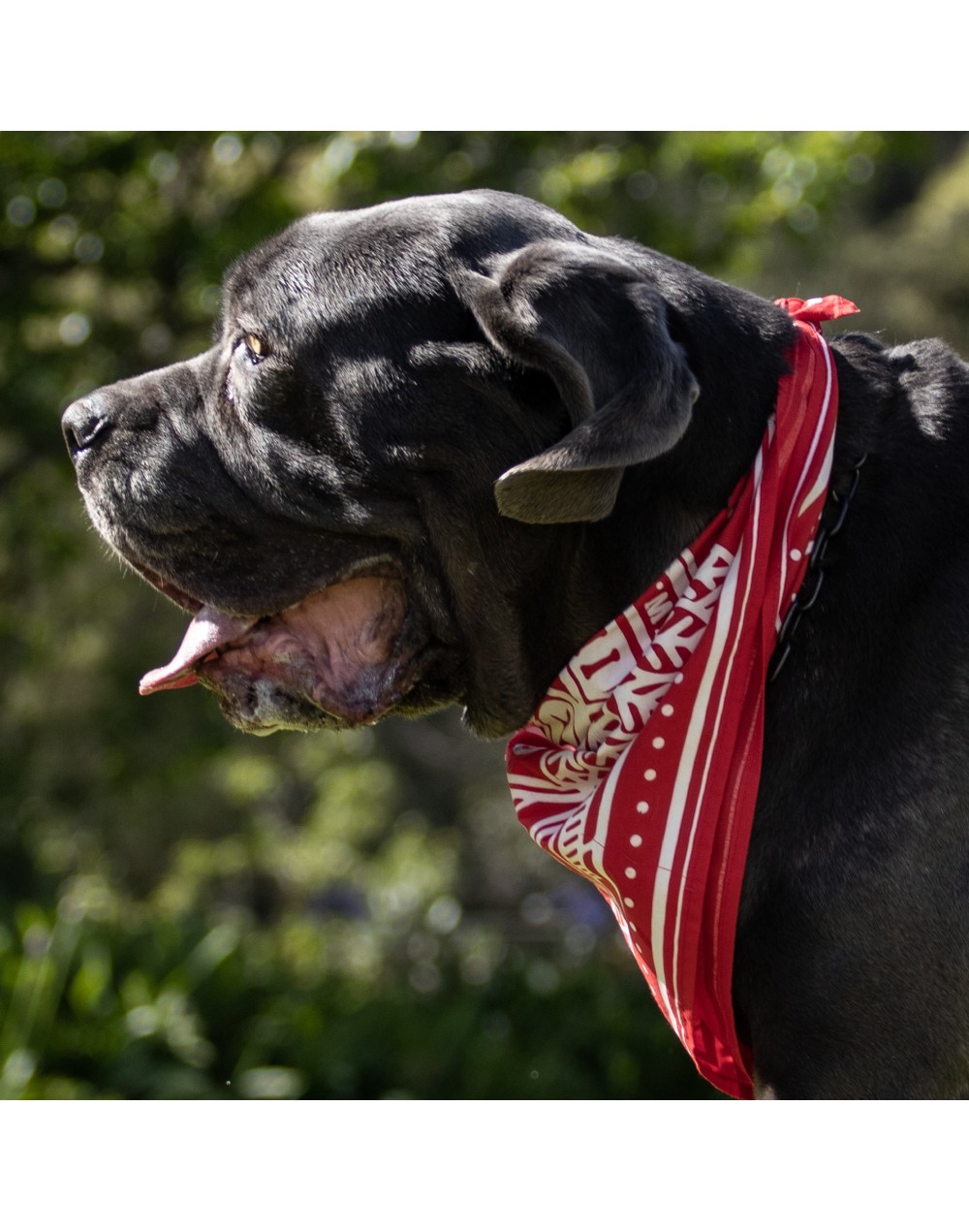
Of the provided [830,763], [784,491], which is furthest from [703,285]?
[830,763]

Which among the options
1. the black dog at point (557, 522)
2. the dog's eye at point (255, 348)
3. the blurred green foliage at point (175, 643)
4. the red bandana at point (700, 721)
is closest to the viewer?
the black dog at point (557, 522)

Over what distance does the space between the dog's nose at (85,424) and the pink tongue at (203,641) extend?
50 centimetres

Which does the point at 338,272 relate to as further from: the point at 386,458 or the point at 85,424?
the point at 85,424

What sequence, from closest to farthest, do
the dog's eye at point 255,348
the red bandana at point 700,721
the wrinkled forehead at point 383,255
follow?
the red bandana at point 700,721 → the wrinkled forehead at point 383,255 → the dog's eye at point 255,348

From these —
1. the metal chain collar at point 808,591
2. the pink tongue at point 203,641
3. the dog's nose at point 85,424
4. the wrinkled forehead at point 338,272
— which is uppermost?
the wrinkled forehead at point 338,272

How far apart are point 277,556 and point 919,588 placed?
1355 millimetres

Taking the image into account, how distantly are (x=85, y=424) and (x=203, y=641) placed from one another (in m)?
0.61

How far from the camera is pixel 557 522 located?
9.28ft

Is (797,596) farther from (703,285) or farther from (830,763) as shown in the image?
(703,285)

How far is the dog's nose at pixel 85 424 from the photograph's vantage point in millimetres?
3338

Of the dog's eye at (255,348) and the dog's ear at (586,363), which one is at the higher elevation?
the dog's ear at (586,363)

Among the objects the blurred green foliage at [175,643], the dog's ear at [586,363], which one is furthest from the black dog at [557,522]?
the blurred green foliage at [175,643]

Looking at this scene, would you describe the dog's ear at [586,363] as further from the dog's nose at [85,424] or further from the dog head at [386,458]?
the dog's nose at [85,424]

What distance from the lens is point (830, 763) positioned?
2.65 meters
